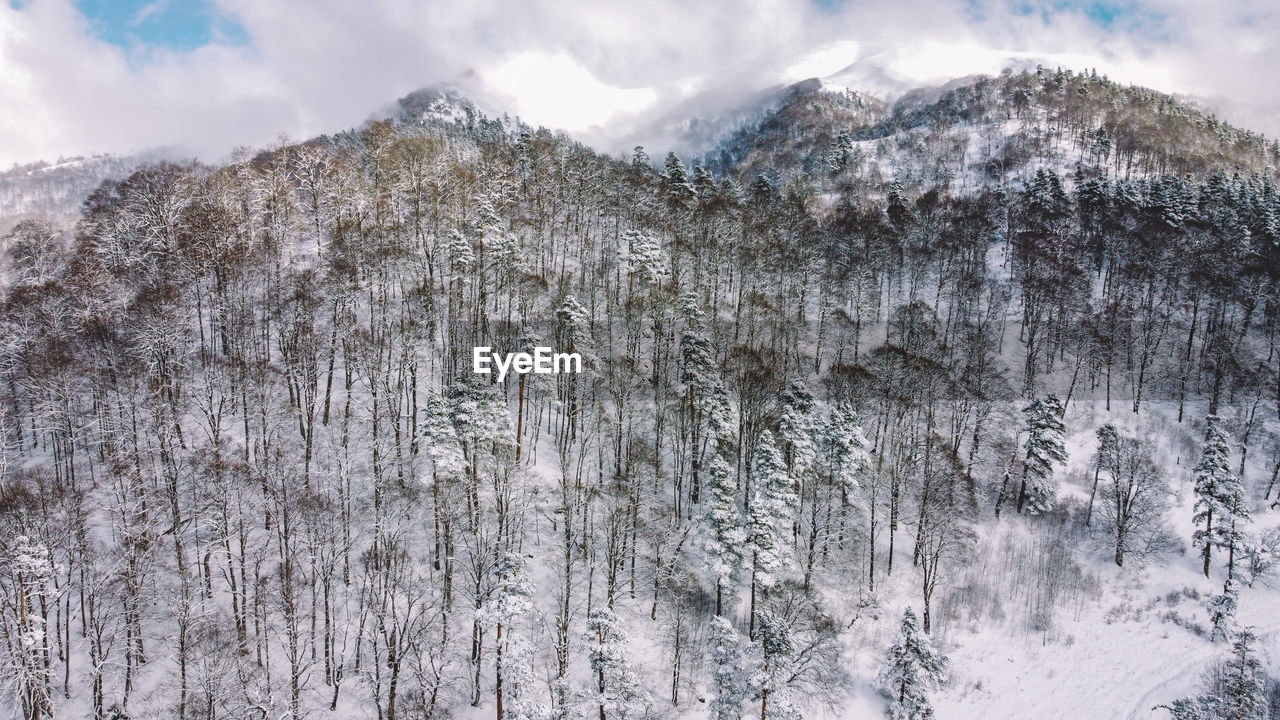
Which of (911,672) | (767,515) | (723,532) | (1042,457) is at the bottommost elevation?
(911,672)

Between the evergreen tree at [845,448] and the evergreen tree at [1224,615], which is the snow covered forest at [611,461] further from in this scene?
the evergreen tree at [845,448]

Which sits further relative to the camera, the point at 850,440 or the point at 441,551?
the point at 850,440

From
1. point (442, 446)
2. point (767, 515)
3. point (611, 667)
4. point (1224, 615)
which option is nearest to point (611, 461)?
point (767, 515)

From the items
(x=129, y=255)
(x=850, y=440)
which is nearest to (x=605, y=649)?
(x=850, y=440)

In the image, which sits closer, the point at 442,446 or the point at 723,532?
the point at 442,446

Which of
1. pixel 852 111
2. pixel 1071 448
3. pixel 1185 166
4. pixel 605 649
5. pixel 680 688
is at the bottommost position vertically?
pixel 680 688

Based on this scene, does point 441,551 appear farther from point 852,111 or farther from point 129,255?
point 852,111

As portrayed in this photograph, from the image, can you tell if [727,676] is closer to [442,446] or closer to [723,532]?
[723,532]

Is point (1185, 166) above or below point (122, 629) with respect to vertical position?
above
